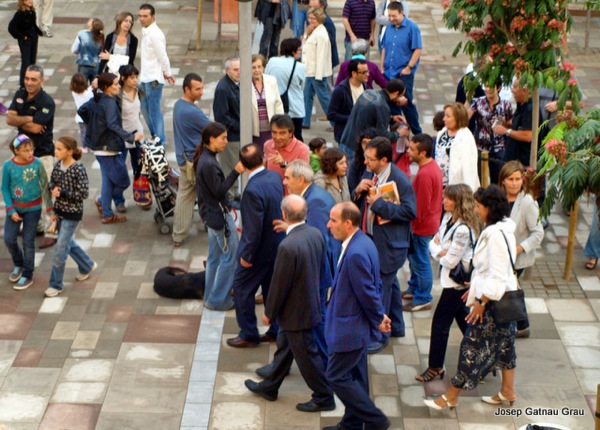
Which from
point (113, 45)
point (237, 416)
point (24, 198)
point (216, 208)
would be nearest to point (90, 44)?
point (113, 45)

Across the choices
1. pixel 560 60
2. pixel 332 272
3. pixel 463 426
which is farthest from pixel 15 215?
pixel 560 60

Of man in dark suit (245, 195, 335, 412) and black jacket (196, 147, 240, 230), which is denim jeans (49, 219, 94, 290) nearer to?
black jacket (196, 147, 240, 230)

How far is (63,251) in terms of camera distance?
10625 millimetres

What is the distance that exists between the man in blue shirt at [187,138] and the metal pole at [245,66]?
1.02m

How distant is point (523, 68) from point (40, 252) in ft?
17.4

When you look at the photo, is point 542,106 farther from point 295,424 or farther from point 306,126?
point 295,424

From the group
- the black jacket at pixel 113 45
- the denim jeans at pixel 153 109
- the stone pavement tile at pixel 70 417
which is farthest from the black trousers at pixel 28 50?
the stone pavement tile at pixel 70 417

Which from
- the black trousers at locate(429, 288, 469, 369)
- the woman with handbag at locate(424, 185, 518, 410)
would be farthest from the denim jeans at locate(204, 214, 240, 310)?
the woman with handbag at locate(424, 185, 518, 410)

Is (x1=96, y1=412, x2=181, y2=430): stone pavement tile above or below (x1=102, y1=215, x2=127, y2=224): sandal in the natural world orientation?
below

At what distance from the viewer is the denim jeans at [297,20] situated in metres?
17.6

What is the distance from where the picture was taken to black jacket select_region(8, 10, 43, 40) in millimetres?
16750

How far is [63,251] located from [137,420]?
2460 mm

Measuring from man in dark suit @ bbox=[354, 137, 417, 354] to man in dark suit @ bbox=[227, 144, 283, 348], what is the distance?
792mm

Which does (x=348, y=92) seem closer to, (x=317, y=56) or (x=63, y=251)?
(x=317, y=56)
